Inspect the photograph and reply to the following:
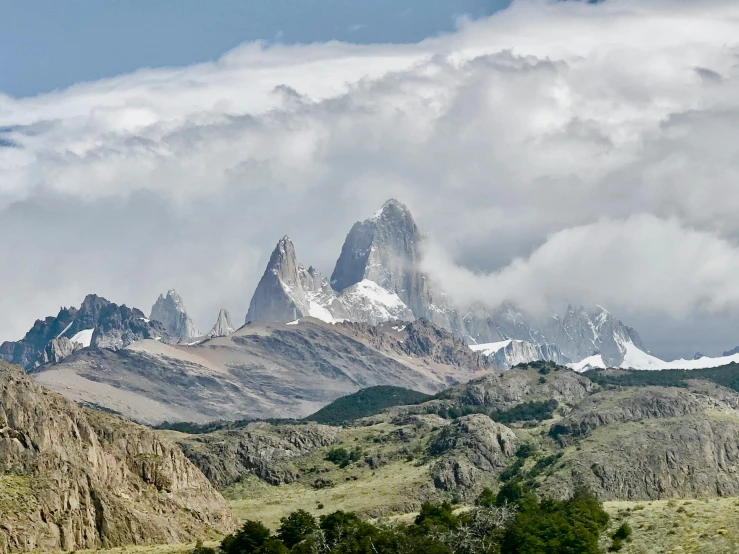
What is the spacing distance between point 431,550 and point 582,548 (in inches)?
893

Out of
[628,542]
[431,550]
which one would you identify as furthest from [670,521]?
[431,550]

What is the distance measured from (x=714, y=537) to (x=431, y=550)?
41.7 m

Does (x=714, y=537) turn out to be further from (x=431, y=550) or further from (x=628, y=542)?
(x=431, y=550)

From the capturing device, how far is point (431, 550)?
19988 cm

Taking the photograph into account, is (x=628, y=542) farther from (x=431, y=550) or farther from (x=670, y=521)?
(x=431, y=550)

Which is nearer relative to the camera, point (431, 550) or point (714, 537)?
point (714, 537)

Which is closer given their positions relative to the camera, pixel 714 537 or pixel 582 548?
pixel 714 537

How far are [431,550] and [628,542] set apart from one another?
1171 inches

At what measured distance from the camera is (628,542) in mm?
199875

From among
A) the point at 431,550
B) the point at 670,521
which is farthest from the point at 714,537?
the point at 431,550

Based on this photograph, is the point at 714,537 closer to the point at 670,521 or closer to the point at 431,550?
the point at 670,521

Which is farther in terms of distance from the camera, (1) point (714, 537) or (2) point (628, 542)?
(2) point (628, 542)

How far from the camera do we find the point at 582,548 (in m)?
199

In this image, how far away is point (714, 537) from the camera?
185875 millimetres
